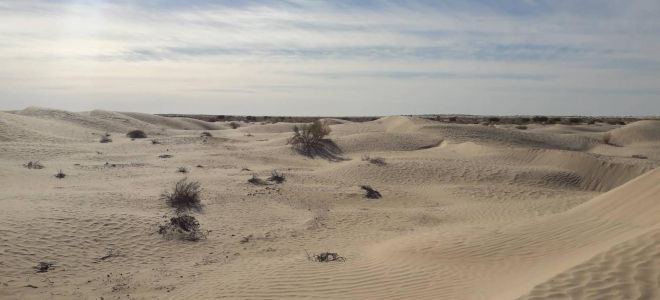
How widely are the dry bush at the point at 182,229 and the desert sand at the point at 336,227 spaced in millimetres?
232

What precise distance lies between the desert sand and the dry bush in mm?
232

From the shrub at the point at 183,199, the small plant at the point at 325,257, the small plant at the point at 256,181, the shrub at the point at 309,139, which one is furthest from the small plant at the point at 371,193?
the shrub at the point at 309,139

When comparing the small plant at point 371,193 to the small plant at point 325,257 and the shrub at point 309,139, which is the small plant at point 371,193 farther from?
the shrub at point 309,139

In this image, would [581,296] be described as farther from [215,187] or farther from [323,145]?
[323,145]

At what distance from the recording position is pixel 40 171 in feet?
61.8

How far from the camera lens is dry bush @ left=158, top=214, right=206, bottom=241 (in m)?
11.6

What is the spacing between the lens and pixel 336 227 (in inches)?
527

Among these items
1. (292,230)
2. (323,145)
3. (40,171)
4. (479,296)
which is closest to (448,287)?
(479,296)

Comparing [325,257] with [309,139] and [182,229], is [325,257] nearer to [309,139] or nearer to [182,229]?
[182,229]

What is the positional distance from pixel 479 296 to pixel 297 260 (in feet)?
12.3

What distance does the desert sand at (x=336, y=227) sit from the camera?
8.06 meters

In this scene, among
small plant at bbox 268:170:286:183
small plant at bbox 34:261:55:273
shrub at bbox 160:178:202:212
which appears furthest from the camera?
small plant at bbox 268:170:286:183

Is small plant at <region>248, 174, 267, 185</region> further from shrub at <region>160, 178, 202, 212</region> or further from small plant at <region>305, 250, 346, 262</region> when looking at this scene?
small plant at <region>305, 250, 346, 262</region>

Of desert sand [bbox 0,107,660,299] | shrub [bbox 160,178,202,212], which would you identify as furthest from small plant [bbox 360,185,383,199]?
shrub [bbox 160,178,202,212]
